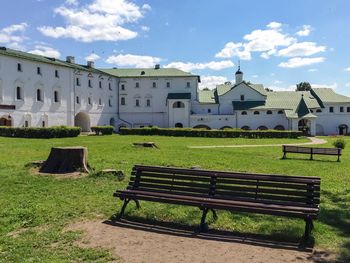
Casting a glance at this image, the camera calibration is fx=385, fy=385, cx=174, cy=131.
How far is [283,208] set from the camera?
5.83 m

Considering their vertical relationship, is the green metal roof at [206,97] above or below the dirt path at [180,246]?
above

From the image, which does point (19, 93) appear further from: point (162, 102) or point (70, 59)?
point (162, 102)

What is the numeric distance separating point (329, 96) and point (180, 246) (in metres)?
61.6

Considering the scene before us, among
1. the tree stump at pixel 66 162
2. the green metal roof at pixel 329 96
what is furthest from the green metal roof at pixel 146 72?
the tree stump at pixel 66 162

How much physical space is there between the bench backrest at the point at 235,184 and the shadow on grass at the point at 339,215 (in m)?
0.68

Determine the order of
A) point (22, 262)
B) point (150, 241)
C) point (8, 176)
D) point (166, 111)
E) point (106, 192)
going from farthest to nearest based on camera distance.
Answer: point (166, 111) → point (8, 176) → point (106, 192) → point (150, 241) → point (22, 262)

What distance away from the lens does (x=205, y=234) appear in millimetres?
6004

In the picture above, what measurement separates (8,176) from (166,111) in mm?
51679

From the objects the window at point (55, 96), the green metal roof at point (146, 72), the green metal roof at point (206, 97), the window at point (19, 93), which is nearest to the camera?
the window at point (19, 93)

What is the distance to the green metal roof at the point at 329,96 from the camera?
60.2 meters

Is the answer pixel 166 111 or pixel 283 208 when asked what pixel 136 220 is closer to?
pixel 283 208

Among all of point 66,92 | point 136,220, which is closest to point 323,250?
point 136,220

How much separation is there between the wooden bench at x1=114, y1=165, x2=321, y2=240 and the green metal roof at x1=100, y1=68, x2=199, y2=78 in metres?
55.1

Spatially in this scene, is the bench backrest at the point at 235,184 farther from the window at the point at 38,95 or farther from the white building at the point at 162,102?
the window at the point at 38,95
